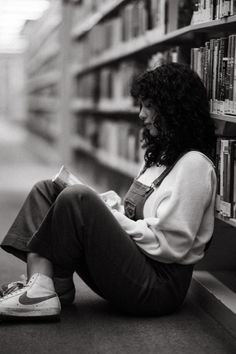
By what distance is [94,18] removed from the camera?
18.2 ft

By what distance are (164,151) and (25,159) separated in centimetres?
718

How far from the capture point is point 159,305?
6.68 ft

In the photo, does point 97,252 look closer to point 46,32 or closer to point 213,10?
point 213,10

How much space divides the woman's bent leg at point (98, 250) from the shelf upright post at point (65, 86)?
18.5 feet

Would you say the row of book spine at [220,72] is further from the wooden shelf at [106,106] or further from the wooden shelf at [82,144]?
the wooden shelf at [82,144]

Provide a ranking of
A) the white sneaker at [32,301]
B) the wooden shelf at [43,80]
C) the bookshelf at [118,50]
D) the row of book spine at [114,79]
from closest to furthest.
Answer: the white sneaker at [32,301], the bookshelf at [118,50], the row of book spine at [114,79], the wooden shelf at [43,80]

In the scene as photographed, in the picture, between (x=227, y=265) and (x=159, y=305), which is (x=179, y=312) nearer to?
(x=159, y=305)

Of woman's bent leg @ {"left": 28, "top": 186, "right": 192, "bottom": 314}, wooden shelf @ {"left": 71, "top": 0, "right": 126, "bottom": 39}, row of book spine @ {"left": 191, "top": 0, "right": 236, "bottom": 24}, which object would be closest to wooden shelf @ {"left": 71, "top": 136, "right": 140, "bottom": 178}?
wooden shelf @ {"left": 71, "top": 0, "right": 126, "bottom": 39}

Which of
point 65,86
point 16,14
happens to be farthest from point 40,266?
point 16,14

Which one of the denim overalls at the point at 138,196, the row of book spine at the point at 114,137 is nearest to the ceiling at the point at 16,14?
the row of book spine at the point at 114,137

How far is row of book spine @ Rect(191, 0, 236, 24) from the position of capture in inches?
78.4

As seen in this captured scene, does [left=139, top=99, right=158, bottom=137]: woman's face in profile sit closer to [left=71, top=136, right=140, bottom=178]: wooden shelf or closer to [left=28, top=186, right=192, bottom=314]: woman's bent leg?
[left=28, top=186, right=192, bottom=314]: woman's bent leg

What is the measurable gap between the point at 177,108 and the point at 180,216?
0.34 meters

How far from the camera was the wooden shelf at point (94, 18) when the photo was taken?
4.64 m
